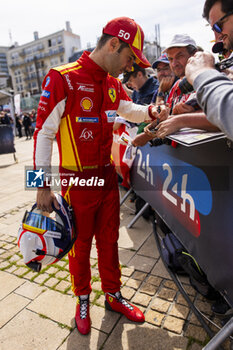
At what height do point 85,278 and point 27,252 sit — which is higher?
point 27,252

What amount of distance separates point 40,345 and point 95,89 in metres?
2.00

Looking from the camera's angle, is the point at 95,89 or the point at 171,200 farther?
the point at 171,200

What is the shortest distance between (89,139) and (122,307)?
1451mm

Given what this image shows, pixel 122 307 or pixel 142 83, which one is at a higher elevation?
pixel 142 83

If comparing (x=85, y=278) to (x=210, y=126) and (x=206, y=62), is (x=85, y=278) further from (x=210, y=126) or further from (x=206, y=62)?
(x=206, y=62)

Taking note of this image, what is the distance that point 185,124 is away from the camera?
1.69 meters

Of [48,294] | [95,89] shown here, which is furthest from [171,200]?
[48,294]

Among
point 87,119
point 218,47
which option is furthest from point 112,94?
point 218,47

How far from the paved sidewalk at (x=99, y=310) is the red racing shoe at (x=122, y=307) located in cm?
5

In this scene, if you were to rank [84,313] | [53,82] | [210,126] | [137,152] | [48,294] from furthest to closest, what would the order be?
[137,152], [48,294], [84,313], [53,82], [210,126]

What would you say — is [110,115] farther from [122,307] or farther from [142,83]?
[142,83]

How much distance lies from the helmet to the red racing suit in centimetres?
16

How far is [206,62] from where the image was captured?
3.58ft

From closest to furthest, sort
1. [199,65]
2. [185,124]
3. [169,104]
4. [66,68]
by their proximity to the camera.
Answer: [199,65] < [185,124] < [66,68] < [169,104]
